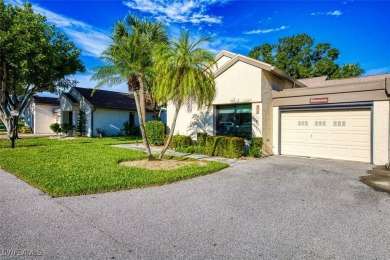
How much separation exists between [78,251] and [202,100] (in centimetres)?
673

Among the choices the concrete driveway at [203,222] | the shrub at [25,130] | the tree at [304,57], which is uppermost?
the tree at [304,57]

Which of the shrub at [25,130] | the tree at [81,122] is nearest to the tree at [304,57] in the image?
the tree at [81,122]

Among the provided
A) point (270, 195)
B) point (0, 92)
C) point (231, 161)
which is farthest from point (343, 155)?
point (0, 92)

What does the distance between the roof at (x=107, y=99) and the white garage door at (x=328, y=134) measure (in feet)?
57.3

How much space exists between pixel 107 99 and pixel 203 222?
75.0 ft

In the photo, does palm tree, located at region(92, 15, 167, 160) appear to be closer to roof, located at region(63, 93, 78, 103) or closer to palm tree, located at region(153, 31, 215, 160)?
palm tree, located at region(153, 31, 215, 160)

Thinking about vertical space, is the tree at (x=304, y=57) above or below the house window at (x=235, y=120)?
above

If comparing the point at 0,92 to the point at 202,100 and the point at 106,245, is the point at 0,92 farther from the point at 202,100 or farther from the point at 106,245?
the point at 106,245

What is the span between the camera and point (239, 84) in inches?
479

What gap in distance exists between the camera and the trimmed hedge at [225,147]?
1064cm

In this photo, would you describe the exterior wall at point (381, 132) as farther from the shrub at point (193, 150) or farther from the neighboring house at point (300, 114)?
the shrub at point (193, 150)

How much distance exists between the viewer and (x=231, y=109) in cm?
1273

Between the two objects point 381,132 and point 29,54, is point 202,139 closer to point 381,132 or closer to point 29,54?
point 381,132

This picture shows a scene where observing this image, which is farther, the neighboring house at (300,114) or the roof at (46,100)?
the roof at (46,100)
